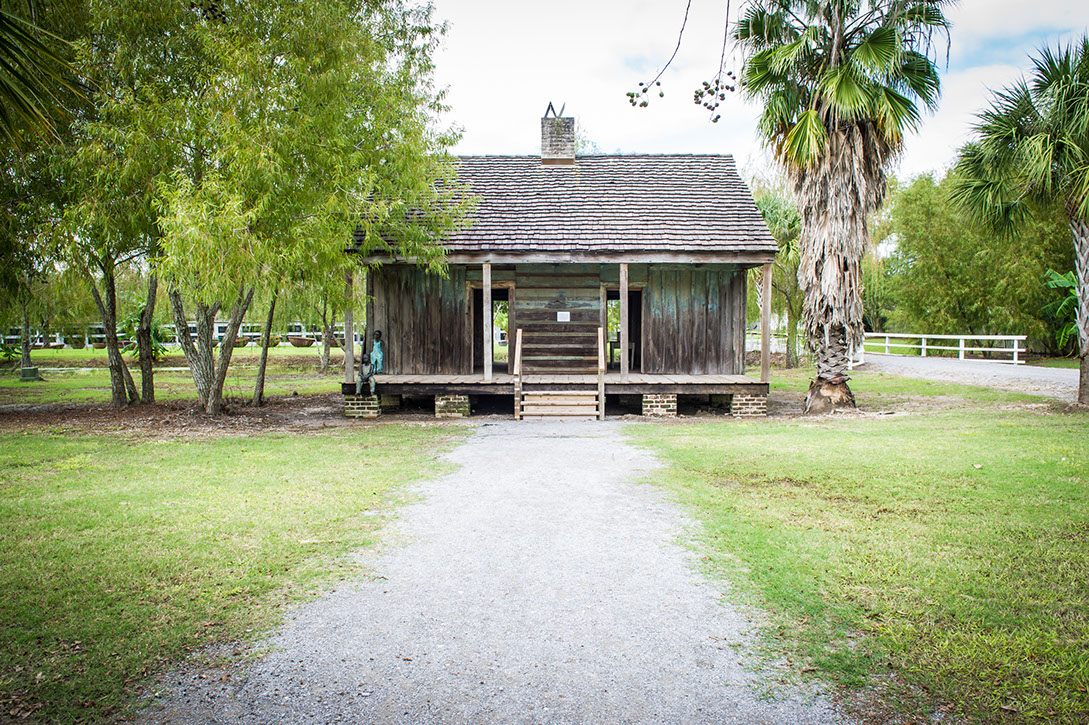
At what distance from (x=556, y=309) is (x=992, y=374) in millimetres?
13270

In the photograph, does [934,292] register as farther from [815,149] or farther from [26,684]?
[26,684]

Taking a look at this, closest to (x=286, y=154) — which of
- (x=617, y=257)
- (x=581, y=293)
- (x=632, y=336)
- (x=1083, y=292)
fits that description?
(x=617, y=257)

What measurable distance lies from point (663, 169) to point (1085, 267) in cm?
882

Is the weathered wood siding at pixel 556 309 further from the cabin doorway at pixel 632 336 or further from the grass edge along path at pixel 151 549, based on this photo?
the grass edge along path at pixel 151 549

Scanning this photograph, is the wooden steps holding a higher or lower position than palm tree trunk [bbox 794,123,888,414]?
lower

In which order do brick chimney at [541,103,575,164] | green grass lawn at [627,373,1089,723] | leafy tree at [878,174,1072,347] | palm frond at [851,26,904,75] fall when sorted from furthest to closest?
leafy tree at [878,174,1072,347] → brick chimney at [541,103,575,164] → palm frond at [851,26,904,75] → green grass lawn at [627,373,1089,723]

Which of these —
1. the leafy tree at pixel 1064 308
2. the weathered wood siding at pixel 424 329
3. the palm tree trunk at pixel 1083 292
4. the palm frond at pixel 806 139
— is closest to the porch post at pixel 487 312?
the weathered wood siding at pixel 424 329

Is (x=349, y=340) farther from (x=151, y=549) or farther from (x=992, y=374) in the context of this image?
(x=992, y=374)

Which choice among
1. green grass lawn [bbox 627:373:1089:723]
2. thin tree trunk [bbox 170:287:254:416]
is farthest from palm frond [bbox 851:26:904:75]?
thin tree trunk [bbox 170:287:254:416]

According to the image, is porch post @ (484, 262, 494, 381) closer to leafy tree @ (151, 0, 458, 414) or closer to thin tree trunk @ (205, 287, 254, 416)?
leafy tree @ (151, 0, 458, 414)

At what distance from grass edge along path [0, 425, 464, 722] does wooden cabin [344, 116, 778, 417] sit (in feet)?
17.8

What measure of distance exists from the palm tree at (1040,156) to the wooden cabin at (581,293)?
408 cm

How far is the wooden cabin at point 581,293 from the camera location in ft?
44.2

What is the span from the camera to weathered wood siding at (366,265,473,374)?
14898mm
